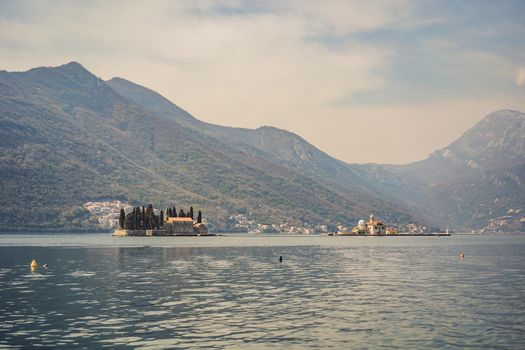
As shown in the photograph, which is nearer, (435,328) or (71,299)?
(435,328)

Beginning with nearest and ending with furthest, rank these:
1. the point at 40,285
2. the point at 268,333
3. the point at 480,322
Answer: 1. the point at 268,333
2. the point at 480,322
3. the point at 40,285

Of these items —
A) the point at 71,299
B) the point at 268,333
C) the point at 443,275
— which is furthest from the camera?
the point at 443,275

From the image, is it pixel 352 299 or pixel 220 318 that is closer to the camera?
pixel 220 318

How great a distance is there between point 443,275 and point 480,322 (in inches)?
1794

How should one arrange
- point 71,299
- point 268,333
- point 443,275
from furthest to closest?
point 443,275 < point 71,299 < point 268,333

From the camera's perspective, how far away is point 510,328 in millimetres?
46500

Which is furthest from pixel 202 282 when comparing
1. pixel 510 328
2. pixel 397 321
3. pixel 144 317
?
pixel 510 328

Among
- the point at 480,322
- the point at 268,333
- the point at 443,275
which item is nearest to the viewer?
the point at 268,333

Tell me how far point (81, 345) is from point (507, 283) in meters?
59.0

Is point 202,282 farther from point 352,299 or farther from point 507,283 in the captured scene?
point 507,283

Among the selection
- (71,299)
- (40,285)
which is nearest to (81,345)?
(71,299)

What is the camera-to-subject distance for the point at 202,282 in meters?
79.9

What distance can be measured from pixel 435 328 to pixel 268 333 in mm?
12712

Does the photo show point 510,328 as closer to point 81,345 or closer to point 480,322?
point 480,322
